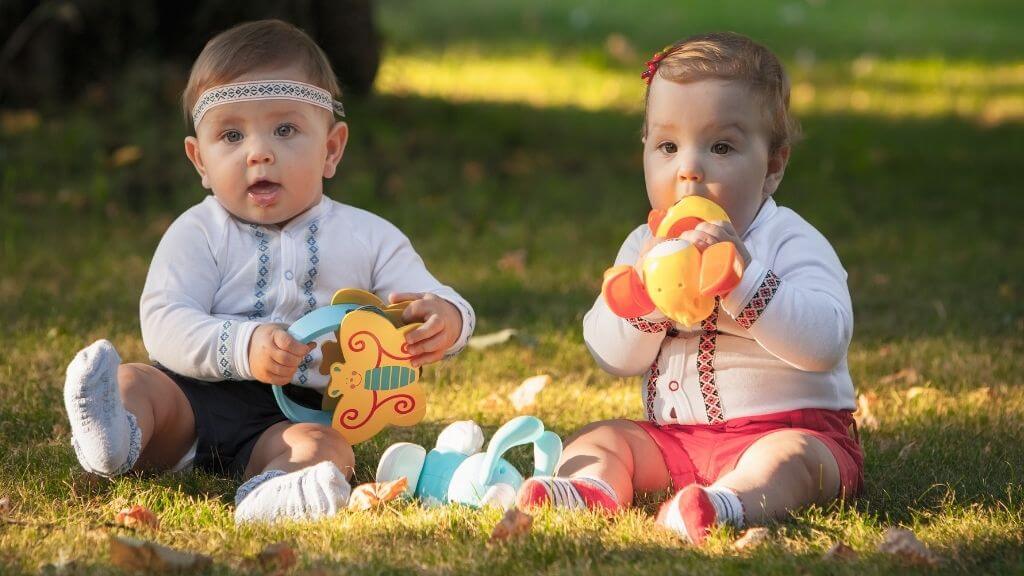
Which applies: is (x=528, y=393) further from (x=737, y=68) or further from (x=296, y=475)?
(x=737, y=68)

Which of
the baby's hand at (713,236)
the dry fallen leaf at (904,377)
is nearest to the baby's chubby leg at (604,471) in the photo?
the baby's hand at (713,236)

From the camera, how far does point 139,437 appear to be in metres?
2.93

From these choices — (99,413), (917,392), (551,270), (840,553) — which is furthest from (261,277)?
(551,270)

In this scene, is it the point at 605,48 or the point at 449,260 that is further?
the point at 605,48

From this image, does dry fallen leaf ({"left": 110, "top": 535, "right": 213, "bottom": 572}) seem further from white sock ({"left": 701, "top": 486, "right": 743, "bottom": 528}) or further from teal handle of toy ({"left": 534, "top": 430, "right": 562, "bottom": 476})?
white sock ({"left": 701, "top": 486, "right": 743, "bottom": 528})

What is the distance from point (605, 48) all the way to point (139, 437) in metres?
11.6

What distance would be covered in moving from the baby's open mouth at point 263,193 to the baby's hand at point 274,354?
15.2 inches

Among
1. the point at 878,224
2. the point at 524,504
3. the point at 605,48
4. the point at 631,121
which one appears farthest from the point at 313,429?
the point at 605,48

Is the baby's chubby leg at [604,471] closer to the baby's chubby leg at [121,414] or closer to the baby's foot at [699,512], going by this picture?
the baby's foot at [699,512]

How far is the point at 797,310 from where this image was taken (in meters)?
2.84

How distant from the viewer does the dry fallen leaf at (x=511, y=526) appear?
260cm

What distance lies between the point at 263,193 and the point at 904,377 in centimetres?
217

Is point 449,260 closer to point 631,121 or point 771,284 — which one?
point 771,284

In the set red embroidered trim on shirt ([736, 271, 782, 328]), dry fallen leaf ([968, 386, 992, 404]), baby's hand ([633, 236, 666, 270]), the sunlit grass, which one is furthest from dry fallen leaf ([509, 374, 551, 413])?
the sunlit grass
